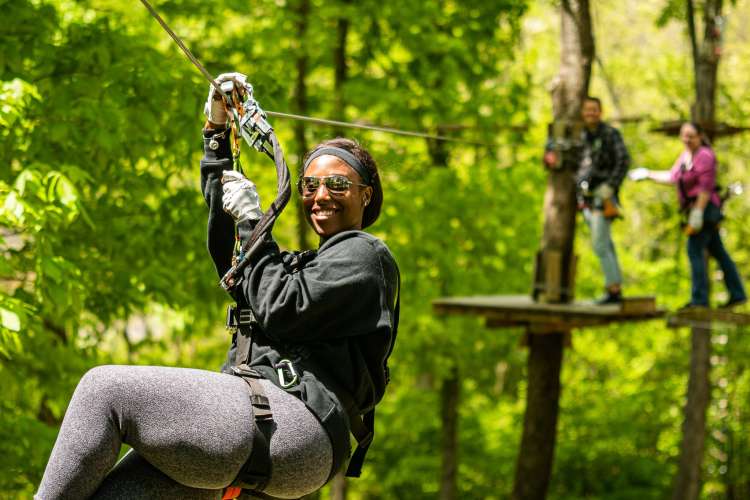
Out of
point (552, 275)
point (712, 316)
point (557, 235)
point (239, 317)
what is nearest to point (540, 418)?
point (552, 275)

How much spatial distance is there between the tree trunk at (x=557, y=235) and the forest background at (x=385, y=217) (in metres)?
0.67

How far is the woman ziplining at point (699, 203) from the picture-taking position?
8.08 metres

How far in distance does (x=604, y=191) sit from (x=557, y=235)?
4.54 feet

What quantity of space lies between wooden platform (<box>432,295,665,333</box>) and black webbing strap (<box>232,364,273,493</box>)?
21.1 feet

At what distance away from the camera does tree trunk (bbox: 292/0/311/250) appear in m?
11.2

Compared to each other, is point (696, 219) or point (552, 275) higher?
point (696, 219)

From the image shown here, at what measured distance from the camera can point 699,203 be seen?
8.12m

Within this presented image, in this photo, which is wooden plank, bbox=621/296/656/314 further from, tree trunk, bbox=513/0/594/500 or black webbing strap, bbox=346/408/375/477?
black webbing strap, bbox=346/408/375/477

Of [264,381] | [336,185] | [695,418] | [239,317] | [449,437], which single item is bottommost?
[449,437]

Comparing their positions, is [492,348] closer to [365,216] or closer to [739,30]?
[365,216]

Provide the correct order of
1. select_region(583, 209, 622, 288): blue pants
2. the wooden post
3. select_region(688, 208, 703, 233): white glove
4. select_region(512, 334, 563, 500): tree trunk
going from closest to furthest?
select_region(688, 208, 703, 233): white glove < select_region(583, 209, 622, 288): blue pants < select_region(512, 334, 563, 500): tree trunk < the wooden post

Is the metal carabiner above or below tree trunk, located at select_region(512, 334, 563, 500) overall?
above

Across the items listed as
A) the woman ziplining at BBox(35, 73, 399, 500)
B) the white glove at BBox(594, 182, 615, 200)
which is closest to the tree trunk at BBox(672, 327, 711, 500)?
the white glove at BBox(594, 182, 615, 200)

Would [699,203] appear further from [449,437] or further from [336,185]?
[449,437]
